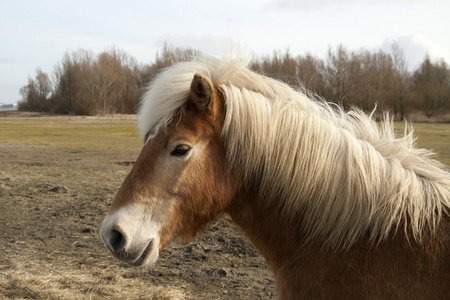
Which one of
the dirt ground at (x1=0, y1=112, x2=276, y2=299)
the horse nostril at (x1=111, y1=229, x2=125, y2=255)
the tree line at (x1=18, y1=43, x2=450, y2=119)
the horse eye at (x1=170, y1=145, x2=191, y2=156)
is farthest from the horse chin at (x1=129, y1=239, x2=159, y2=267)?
the tree line at (x1=18, y1=43, x2=450, y2=119)

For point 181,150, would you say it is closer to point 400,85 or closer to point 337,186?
point 337,186

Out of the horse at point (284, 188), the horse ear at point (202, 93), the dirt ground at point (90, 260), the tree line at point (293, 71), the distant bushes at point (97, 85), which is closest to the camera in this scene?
the horse at point (284, 188)

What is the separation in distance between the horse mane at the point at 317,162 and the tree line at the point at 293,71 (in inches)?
982

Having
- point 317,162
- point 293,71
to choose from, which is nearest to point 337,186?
point 317,162

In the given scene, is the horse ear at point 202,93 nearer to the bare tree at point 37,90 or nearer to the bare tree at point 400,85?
the bare tree at point 400,85

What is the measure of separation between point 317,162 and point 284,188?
0.24 metres

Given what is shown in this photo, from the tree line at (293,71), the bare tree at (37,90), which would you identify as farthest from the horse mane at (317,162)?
the bare tree at (37,90)

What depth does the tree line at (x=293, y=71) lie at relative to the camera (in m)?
34.6

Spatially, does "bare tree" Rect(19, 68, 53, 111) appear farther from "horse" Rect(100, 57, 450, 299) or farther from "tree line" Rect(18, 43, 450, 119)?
"horse" Rect(100, 57, 450, 299)

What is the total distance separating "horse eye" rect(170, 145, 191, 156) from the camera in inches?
81.4

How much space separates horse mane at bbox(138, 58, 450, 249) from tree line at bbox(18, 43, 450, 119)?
2493 cm

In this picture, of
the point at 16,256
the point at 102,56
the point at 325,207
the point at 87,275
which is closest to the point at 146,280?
the point at 87,275

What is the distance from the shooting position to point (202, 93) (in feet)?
6.75

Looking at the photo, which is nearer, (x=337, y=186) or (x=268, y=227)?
(x=337, y=186)
